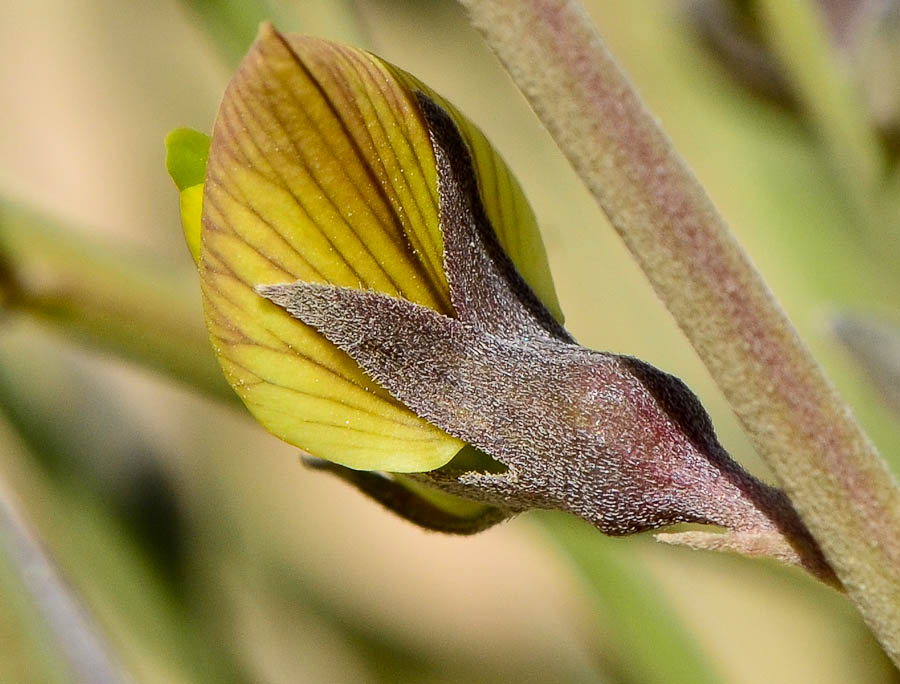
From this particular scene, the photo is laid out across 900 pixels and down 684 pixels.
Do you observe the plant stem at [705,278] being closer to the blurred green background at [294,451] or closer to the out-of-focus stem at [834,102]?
the blurred green background at [294,451]

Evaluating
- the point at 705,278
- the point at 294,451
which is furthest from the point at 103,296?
the point at 294,451

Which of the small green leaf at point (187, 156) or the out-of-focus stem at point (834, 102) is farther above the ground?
the out-of-focus stem at point (834, 102)

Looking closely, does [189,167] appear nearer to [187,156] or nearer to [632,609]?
[187,156]

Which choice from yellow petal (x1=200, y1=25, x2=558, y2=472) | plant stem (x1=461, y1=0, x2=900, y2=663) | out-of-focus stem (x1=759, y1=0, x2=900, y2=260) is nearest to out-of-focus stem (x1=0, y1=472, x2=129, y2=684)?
yellow petal (x1=200, y1=25, x2=558, y2=472)

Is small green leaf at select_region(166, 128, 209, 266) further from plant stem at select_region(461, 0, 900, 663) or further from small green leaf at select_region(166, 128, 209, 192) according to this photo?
plant stem at select_region(461, 0, 900, 663)

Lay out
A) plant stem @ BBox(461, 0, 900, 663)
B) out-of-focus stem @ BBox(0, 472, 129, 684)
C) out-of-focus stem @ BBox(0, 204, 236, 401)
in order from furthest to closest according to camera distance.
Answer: out-of-focus stem @ BBox(0, 204, 236, 401)
out-of-focus stem @ BBox(0, 472, 129, 684)
plant stem @ BBox(461, 0, 900, 663)

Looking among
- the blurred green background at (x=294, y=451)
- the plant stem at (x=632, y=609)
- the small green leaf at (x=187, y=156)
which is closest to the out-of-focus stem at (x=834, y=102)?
the blurred green background at (x=294, y=451)
